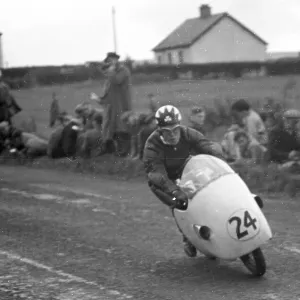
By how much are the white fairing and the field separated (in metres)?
7.78

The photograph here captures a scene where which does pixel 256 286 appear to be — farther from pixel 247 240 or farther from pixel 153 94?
pixel 153 94

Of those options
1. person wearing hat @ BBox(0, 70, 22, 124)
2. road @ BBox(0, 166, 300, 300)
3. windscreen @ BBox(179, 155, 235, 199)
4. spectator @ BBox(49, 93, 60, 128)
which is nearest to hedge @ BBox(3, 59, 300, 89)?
spectator @ BBox(49, 93, 60, 128)

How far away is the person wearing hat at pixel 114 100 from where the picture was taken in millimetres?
18438

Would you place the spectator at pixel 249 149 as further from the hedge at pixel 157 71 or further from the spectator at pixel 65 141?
the spectator at pixel 65 141

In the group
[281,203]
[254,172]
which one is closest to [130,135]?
[254,172]

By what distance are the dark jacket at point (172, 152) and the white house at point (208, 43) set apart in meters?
11.1

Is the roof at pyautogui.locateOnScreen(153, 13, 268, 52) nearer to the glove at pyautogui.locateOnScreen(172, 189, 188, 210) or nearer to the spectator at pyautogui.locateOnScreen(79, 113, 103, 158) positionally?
the spectator at pyautogui.locateOnScreen(79, 113, 103, 158)

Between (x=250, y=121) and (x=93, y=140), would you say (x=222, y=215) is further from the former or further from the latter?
(x=93, y=140)

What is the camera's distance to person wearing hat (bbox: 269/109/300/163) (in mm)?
13836

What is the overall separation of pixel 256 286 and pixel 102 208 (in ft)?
19.0

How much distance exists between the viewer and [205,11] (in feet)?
81.6

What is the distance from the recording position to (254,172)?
14.7 metres

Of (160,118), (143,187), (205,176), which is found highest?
(160,118)

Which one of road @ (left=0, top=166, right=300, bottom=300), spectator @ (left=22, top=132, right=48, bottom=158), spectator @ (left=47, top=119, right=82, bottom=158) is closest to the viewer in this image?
road @ (left=0, top=166, right=300, bottom=300)
